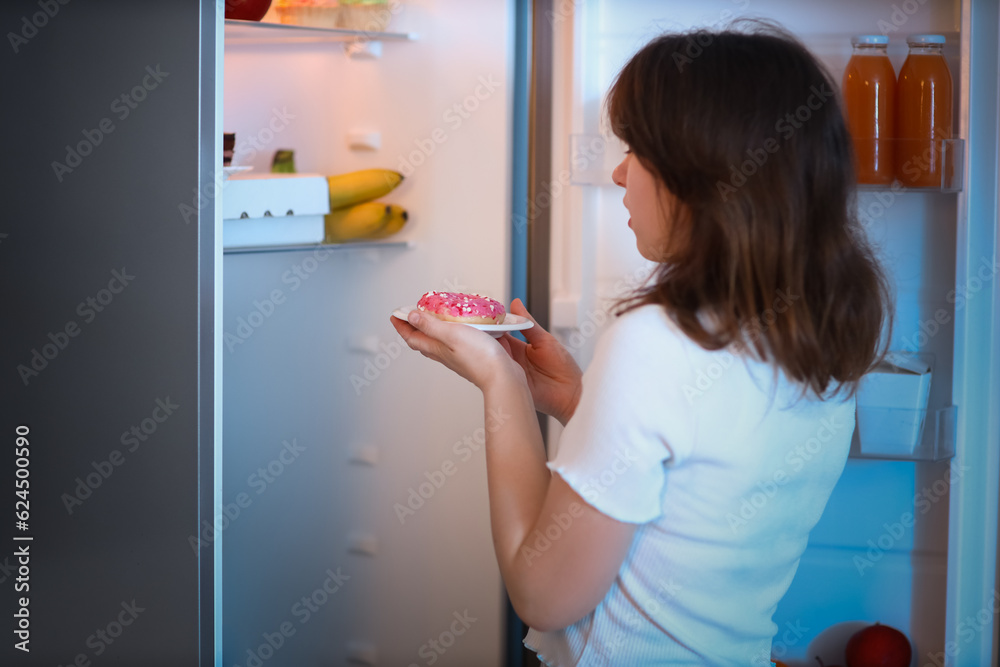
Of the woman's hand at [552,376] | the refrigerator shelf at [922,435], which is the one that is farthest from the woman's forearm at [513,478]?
the refrigerator shelf at [922,435]

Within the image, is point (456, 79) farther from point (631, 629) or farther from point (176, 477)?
point (631, 629)

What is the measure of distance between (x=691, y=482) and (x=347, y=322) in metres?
0.98

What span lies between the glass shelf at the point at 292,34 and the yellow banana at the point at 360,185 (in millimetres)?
229

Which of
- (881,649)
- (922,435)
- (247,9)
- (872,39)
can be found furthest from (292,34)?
(881,649)

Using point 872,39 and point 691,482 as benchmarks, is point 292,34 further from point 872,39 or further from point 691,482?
point 691,482

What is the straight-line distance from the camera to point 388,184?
1.53 m

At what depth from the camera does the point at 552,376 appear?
1087mm

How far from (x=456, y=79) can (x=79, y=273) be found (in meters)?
0.75

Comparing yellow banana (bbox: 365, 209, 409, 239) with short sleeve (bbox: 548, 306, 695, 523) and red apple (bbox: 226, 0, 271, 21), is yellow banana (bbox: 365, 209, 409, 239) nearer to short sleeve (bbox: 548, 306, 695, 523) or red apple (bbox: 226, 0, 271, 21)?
red apple (bbox: 226, 0, 271, 21)

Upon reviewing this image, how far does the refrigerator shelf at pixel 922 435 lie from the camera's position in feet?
4.35

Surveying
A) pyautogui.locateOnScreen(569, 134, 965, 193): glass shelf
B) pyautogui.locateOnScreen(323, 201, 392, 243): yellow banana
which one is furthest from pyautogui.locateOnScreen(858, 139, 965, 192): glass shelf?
pyautogui.locateOnScreen(323, 201, 392, 243): yellow banana

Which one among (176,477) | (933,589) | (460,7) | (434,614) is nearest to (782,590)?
(176,477)

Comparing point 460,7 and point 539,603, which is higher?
point 460,7

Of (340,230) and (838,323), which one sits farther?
(340,230)
